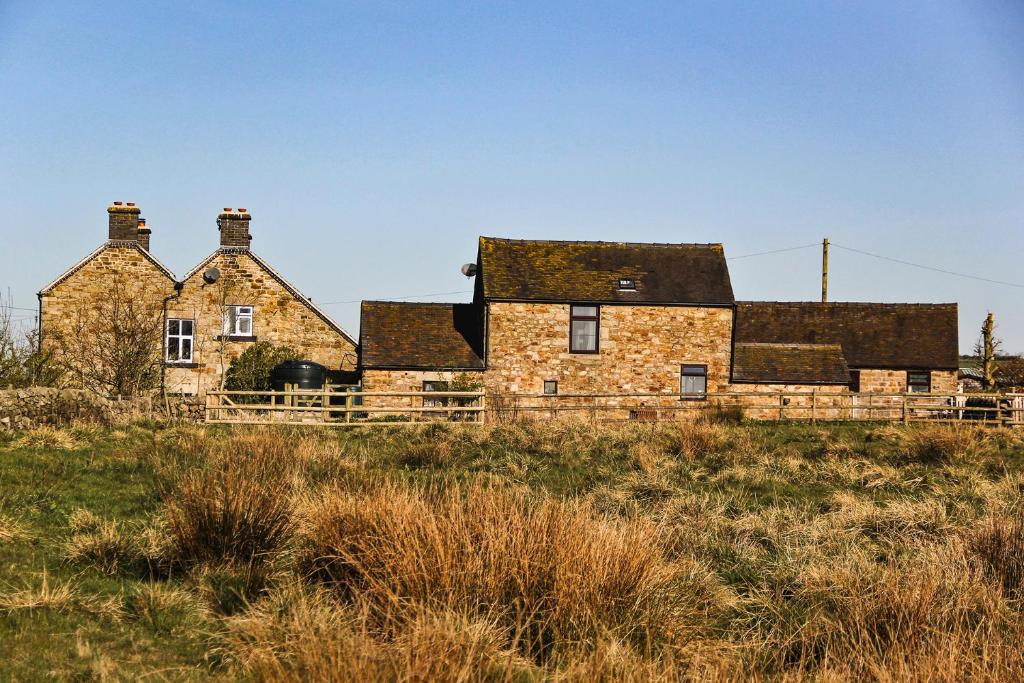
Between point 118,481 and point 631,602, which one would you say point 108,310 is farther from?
point 631,602

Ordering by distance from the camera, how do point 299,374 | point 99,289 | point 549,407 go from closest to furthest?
point 549,407 → point 299,374 → point 99,289

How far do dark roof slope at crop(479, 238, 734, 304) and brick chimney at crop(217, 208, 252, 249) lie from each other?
8.40 metres

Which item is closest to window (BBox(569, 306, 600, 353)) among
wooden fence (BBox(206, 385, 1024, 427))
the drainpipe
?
wooden fence (BBox(206, 385, 1024, 427))

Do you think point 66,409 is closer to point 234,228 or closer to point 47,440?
point 47,440

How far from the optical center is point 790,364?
33.9 m

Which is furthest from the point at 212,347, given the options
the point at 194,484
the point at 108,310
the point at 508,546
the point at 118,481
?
the point at 508,546

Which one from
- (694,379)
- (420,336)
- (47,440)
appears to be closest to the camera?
(47,440)

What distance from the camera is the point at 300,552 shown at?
26.7 ft

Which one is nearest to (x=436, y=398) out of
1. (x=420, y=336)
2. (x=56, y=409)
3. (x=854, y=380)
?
(x=420, y=336)

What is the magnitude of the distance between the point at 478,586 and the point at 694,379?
86.5 ft

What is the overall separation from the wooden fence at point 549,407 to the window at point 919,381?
84 centimetres

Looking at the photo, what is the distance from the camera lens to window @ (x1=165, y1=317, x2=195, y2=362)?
3409cm

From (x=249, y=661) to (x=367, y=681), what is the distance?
1054 mm

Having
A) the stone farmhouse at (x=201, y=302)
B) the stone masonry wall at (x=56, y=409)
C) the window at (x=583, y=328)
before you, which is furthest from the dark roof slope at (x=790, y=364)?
the stone masonry wall at (x=56, y=409)
